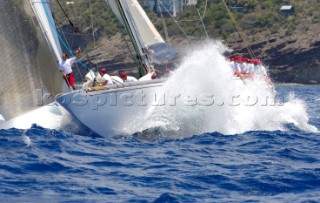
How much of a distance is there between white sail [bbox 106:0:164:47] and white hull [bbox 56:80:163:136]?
2.62 meters

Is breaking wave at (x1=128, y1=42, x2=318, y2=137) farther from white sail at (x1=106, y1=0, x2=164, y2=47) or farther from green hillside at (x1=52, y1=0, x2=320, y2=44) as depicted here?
green hillside at (x1=52, y1=0, x2=320, y2=44)

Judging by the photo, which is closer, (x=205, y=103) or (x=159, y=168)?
(x=159, y=168)

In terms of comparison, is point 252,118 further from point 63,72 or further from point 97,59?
point 97,59

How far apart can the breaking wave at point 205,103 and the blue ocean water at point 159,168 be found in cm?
42

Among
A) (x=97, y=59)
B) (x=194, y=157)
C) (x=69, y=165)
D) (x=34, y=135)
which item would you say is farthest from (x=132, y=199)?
(x=97, y=59)

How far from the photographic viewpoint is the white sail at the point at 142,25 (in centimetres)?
1712

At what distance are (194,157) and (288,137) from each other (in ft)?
10.5

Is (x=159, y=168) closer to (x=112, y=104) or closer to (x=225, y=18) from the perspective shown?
→ (x=112, y=104)

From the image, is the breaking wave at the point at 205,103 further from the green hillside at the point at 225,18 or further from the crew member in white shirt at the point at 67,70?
the green hillside at the point at 225,18

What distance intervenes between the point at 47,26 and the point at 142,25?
2.79 meters

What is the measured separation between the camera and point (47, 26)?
15.4 metres

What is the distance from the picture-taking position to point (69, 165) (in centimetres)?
1104

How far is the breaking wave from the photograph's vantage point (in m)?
14.9

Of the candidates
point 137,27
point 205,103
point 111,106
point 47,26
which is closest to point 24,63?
point 47,26
